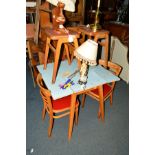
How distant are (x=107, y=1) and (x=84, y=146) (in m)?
3.46

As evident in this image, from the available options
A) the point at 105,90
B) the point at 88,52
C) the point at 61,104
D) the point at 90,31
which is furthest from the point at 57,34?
the point at 105,90

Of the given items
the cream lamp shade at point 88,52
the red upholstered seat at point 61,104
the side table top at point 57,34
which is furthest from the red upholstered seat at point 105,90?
the side table top at point 57,34

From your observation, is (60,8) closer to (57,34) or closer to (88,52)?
(57,34)

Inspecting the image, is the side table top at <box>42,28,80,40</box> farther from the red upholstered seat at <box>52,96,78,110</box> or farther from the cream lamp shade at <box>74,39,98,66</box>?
the red upholstered seat at <box>52,96,78,110</box>

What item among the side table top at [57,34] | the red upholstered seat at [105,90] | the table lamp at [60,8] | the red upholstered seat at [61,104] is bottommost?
the red upholstered seat at [61,104]

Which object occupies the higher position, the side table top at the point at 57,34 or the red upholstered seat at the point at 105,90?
the side table top at the point at 57,34

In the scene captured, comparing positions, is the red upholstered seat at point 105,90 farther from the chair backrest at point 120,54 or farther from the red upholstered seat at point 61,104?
the chair backrest at point 120,54

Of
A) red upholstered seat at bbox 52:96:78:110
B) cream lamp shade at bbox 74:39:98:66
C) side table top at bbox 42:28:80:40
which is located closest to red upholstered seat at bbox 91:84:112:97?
red upholstered seat at bbox 52:96:78:110

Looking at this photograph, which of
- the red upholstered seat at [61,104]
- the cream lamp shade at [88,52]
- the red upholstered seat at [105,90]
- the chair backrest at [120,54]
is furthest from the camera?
the chair backrest at [120,54]

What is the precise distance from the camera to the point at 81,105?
8.27 feet

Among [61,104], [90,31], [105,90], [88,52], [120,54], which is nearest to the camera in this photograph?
[88,52]
